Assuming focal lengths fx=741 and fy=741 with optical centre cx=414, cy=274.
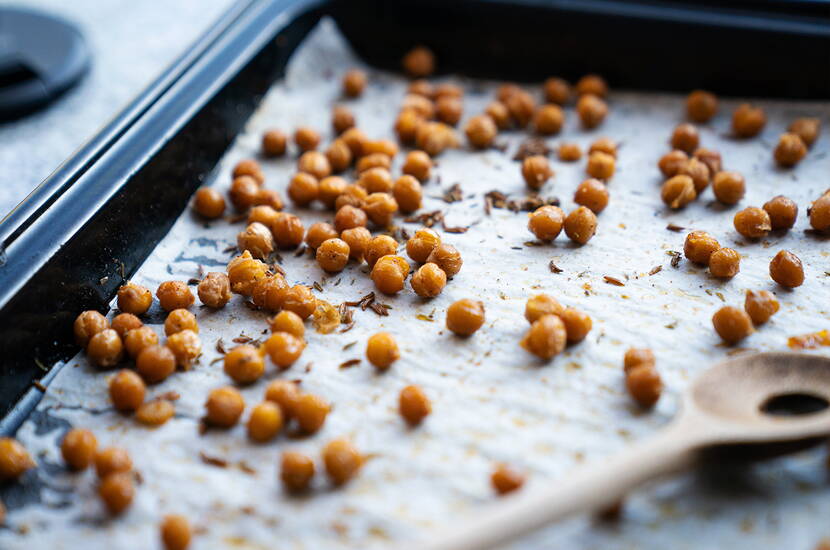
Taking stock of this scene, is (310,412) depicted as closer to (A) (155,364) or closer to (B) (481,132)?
(A) (155,364)

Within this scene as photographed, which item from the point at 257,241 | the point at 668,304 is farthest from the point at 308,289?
the point at 668,304

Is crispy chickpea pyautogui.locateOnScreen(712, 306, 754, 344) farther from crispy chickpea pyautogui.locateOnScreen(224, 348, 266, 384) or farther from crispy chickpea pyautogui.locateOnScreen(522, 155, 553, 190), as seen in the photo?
crispy chickpea pyautogui.locateOnScreen(224, 348, 266, 384)

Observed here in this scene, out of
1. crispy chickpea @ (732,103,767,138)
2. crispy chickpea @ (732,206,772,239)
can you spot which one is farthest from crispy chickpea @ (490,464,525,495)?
crispy chickpea @ (732,103,767,138)

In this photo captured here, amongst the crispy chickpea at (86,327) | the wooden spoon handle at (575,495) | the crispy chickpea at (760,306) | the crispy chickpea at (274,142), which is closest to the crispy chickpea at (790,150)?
Answer: the crispy chickpea at (760,306)

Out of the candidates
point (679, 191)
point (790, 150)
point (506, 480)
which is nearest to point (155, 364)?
point (506, 480)

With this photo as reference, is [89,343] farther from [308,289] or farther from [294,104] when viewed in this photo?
[294,104]

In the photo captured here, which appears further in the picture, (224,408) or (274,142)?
(274,142)
